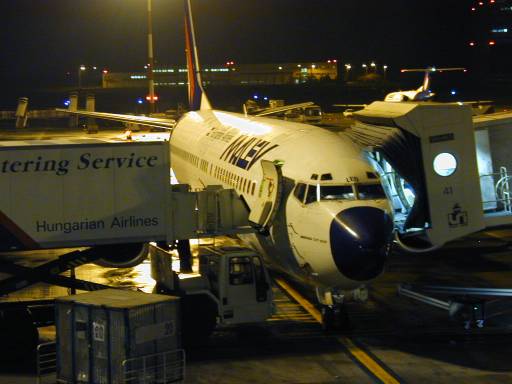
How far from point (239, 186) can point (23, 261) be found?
11768 mm

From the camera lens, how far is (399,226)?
72.4 ft

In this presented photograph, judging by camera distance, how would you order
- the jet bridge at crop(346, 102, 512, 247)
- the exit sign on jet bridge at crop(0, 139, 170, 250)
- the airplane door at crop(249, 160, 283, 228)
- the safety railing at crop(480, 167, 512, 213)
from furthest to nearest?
the safety railing at crop(480, 167, 512, 213) → the jet bridge at crop(346, 102, 512, 247) → the airplane door at crop(249, 160, 283, 228) → the exit sign on jet bridge at crop(0, 139, 170, 250)

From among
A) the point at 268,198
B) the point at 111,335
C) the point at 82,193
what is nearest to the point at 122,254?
the point at 82,193

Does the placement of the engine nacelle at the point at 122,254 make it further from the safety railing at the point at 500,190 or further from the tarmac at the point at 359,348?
the safety railing at the point at 500,190

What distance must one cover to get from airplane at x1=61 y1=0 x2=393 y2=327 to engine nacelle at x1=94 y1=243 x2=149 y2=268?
3.19 meters

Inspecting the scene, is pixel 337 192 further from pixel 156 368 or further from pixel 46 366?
pixel 46 366

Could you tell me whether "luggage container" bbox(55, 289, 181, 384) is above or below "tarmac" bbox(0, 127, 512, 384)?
above

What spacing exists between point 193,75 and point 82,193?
30663mm

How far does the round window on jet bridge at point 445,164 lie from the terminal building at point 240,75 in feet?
449

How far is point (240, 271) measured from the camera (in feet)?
65.7

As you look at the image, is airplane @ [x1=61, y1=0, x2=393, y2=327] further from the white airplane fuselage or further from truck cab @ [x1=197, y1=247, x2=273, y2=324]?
truck cab @ [x1=197, y1=247, x2=273, y2=324]

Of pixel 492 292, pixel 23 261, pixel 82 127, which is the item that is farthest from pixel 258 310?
pixel 82 127

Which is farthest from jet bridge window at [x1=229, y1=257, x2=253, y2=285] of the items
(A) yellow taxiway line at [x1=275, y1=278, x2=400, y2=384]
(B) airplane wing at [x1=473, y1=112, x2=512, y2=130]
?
(B) airplane wing at [x1=473, y1=112, x2=512, y2=130]

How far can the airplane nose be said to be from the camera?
1831 cm
